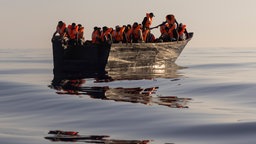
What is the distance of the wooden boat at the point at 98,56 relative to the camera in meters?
27.1

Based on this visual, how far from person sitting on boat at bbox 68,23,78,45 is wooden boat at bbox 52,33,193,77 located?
0.33 metres

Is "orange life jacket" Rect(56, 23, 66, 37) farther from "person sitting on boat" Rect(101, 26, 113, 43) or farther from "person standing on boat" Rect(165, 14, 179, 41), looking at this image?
"person standing on boat" Rect(165, 14, 179, 41)

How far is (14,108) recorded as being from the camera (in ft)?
47.0

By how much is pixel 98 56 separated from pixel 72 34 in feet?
6.88

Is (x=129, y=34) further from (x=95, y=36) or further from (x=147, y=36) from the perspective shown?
(x=147, y=36)

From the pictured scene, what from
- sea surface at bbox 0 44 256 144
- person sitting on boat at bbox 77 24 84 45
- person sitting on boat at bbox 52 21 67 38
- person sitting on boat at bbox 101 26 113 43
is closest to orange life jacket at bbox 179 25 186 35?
person sitting on boat at bbox 101 26 113 43

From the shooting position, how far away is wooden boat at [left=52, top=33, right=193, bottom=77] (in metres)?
27.1

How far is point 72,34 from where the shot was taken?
28.2 metres

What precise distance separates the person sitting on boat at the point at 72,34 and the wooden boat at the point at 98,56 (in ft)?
1.10

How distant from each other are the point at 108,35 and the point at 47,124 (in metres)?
16.7

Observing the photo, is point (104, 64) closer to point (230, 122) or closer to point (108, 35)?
point (108, 35)

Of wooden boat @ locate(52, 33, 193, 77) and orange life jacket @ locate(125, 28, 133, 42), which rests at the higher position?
orange life jacket @ locate(125, 28, 133, 42)

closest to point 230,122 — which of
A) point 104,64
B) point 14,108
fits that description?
point 14,108

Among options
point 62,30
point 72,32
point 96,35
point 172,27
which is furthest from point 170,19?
point 62,30
